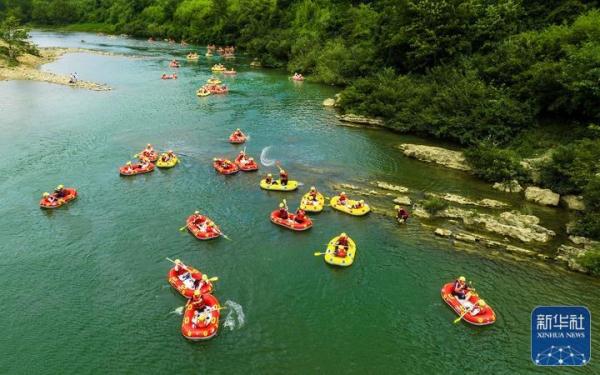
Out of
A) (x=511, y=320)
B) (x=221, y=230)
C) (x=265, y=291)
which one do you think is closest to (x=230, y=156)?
(x=221, y=230)

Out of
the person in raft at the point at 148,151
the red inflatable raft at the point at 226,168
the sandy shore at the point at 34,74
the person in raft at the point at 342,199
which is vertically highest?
the person in raft at the point at 342,199

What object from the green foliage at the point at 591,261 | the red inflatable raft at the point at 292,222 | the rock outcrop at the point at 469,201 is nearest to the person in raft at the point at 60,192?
the red inflatable raft at the point at 292,222

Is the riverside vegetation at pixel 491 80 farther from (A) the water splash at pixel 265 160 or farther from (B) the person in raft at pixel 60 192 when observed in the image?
(B) the person in raft at pixel 60 192

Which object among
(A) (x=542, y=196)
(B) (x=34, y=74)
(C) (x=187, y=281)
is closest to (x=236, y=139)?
(C) (x=187, y=281)

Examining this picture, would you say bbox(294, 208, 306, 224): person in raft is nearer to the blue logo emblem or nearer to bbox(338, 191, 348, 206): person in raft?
bbox(338, 191, 348, 206): person in raft

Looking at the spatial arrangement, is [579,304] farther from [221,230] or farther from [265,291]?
[221,230]

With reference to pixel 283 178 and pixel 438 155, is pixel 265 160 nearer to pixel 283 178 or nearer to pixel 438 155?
pixel 283 178

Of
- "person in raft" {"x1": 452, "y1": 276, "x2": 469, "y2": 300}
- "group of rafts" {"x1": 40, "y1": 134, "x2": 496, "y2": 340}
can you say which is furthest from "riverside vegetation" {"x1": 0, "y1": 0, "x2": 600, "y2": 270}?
"group of rafts" {"x1": 40, "y1": 134, "x2": 496, "y2": 340}

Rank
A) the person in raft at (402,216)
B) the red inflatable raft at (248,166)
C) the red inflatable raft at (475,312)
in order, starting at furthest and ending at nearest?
the red inflatable raft at (248,166) → the person in raft at (402,216) → the red inflatable raft at (475,312)

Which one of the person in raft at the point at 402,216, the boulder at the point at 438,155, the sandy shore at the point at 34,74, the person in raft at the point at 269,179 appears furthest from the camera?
the sandy shore at the point at 34,74
